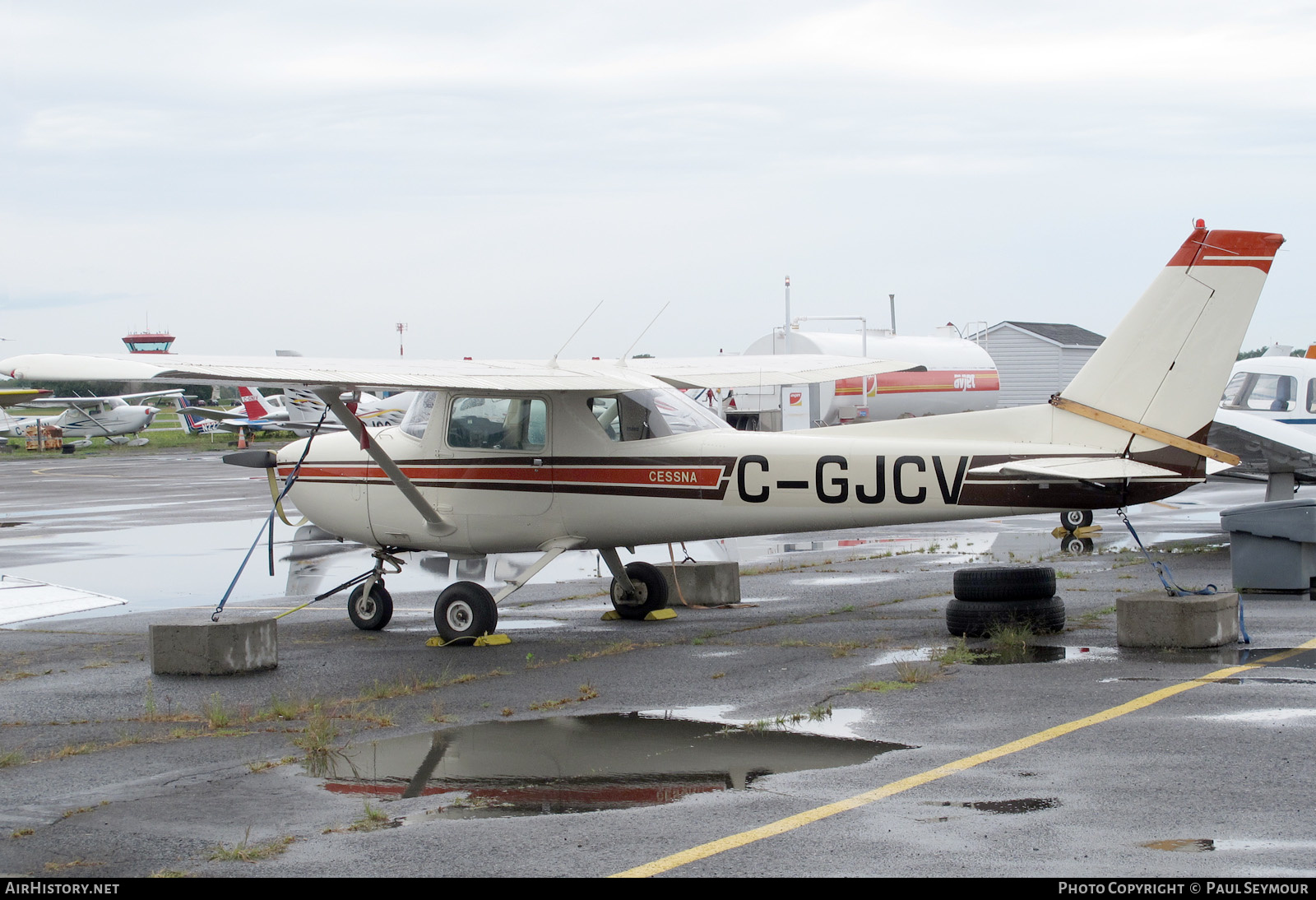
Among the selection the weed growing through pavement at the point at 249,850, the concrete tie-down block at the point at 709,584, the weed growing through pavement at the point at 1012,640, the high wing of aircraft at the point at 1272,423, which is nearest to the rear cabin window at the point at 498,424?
the concrete tie-down block at the point at 709,584

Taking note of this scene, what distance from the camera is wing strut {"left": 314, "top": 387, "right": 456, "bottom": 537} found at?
10109 mm

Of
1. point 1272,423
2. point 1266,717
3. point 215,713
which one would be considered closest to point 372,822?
point 215,713

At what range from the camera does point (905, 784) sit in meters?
5.97

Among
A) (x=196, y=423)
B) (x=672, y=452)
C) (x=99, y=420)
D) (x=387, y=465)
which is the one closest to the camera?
(x=387, y=465)

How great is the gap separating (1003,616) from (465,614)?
439 cm

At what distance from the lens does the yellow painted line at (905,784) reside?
4910 millimetres

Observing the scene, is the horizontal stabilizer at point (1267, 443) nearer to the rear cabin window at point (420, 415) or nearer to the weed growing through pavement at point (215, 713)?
the rear cabin window at point (420, 415)

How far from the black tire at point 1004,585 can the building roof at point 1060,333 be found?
155 ft

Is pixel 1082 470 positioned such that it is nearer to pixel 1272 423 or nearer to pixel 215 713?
pixel 215 713

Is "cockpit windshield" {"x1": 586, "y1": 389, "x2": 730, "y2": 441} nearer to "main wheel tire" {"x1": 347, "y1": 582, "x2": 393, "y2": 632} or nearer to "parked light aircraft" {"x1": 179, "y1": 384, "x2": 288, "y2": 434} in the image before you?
"main wheel tire" {"x1": 347, "y1": 582, "x2": 393, "y2": 632}

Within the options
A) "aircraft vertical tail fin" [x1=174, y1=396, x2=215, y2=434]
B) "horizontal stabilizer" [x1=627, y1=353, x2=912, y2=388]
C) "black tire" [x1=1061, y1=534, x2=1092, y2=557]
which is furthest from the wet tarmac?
"aircraft vertical tail fin" [x1=174, y1=396, x2=215, y2=434]

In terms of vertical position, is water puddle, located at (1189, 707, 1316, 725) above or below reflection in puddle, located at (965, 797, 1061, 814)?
below

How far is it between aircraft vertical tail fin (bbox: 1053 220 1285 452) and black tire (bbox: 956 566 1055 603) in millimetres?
1211
